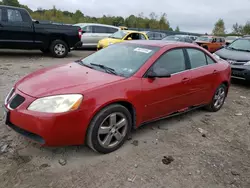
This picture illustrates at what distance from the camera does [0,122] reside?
3848mm

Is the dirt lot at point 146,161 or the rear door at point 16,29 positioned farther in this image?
the rear door at point 16,29

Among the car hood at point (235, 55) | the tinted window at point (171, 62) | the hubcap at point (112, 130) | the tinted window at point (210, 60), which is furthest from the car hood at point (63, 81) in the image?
the car hood at point (235, 55)

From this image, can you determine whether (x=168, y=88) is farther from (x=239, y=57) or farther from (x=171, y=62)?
(x=239, y=57)

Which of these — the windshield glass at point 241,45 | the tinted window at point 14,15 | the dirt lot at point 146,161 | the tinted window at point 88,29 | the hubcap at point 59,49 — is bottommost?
the dirt lot at point 146,161

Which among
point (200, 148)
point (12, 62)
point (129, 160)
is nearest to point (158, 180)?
point (129, 160)

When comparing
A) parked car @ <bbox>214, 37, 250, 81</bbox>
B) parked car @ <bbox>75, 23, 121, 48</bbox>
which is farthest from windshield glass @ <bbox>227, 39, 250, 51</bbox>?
parked car @ <bbox>75, 23, 121, 48</bbox>

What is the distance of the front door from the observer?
354cm

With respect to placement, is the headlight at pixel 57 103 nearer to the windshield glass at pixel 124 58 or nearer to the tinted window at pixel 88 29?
the windshield glass at pixel 124 58

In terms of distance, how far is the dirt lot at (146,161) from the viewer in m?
2.71

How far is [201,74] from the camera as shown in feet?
14.5

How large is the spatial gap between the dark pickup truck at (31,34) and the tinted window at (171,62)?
7125 millimetres

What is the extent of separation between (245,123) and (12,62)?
7.89m

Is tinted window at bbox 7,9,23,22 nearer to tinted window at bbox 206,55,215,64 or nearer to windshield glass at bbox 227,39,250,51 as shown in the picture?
tinted window at bbox 206,55,215,64

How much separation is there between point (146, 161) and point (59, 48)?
8292mm
